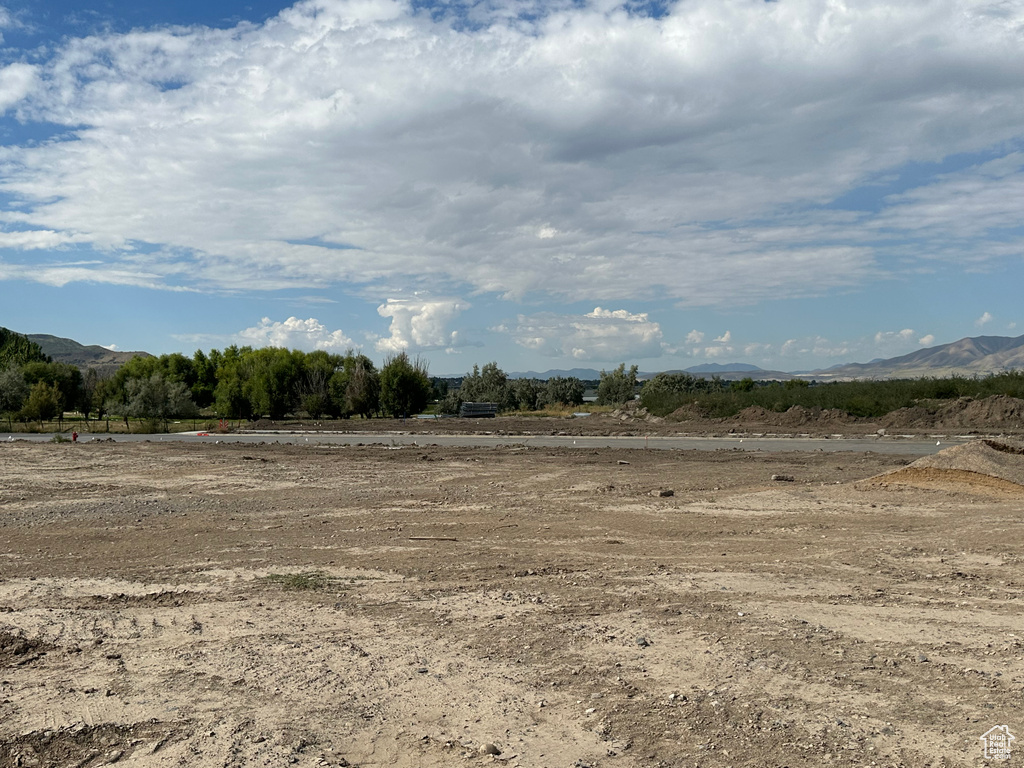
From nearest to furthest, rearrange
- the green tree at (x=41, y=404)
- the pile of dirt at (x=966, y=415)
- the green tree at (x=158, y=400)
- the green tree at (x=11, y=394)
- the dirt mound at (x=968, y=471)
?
the dirt mound at (x=968, y=471) < the pile of dirt at (x=966, y=415) < the green tree at (x=41, y=404) < the green tree at (x=158, y=400) < the green tree at (x=11, y=394)

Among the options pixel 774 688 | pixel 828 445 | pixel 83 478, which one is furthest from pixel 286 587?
pixel 828 445

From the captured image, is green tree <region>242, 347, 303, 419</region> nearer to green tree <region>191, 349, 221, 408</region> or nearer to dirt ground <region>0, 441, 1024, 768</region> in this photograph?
green tree <region>191, 349, 221, 408</region>

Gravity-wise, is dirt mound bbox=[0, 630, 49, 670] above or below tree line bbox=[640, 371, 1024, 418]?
below

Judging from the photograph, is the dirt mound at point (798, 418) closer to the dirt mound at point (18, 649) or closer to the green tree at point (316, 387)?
the green tree at point (316, 387)

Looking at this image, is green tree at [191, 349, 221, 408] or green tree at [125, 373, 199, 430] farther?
green tree at [191, 349, 221, 408]

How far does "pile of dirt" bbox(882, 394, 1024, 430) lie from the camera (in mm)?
39188

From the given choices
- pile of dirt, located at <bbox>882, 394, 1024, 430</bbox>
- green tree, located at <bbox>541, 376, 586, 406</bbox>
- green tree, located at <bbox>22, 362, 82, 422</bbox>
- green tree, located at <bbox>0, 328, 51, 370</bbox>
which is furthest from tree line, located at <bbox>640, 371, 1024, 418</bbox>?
green tree, located at <bbox>0, 328, 51, 370</bbox>

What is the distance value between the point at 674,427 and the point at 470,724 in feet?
137

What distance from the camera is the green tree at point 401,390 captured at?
6706cm

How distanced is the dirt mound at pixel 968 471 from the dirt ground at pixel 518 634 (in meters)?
0.45

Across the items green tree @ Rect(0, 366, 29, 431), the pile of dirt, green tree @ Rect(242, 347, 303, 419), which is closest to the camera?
the pile of dirt

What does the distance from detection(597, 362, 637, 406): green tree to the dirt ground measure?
78.0 meters

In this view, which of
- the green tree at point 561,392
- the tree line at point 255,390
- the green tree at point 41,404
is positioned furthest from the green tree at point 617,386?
the green tree at point 41,404

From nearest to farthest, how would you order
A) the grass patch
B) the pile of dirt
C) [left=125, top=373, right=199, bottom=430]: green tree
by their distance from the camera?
the grass patch, the pile of dirt, [left=125, top=373, right=199, bottom=430]: green tree
